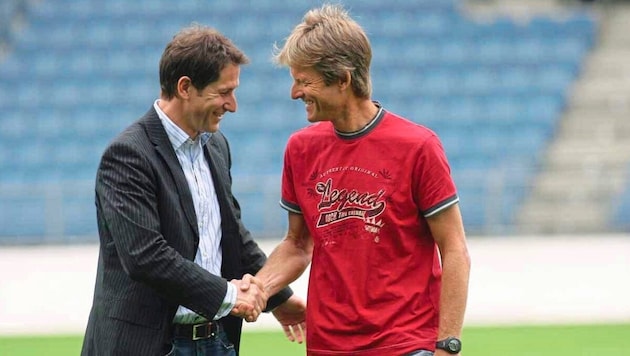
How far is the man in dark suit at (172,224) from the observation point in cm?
431

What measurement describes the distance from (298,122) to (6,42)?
5396 millimetres

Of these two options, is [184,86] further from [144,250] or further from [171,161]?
[144,250]

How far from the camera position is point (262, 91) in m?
19.4

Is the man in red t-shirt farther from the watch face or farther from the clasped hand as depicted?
the clasped hand

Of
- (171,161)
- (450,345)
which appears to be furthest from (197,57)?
(450,345)

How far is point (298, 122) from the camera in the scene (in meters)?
18.7

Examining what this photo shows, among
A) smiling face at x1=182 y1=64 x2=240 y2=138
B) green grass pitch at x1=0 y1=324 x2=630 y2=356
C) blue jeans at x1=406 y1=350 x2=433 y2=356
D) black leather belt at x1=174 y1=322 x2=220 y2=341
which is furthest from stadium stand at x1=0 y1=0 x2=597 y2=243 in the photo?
blue jeans at x1=406 y1=350 x2=433 y2=356

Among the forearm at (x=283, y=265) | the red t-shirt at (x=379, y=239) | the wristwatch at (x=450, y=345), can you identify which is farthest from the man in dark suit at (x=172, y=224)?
the wristwatch at (x=450, y=345)

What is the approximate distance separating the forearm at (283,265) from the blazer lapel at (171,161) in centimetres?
39

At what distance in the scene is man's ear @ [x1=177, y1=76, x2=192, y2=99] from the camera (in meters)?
4.48

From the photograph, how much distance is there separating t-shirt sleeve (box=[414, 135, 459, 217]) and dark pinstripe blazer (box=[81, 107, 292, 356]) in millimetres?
820

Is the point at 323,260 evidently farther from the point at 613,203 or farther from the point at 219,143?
the point at 613,203

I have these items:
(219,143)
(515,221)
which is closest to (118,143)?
(219,143)

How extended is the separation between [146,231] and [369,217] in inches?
30.9
